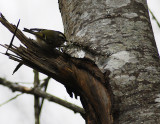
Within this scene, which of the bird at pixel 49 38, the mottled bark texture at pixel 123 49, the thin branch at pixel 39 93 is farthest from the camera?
the thin branch at pixel 39 93

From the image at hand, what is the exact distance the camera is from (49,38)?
1.71 m

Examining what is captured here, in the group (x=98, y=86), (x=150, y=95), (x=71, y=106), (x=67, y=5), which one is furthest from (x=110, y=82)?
(x=71, y=106)

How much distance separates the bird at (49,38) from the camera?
159 centimetres

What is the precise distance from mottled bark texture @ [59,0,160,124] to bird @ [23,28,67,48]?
0.23 feet

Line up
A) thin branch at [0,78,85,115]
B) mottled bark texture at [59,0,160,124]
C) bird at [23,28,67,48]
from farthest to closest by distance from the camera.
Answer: thin branch at [0,78,85,115] → bird at [23,28,67,48] → mottled bark texture at [59,0,160,124]

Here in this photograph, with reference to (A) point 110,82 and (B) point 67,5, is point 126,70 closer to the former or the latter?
(A) point 110,82

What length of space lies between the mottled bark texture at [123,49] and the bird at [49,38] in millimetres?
71

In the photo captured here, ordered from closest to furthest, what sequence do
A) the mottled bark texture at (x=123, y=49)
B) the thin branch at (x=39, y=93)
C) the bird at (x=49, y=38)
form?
1. the mottled bark texture at (x=123, y=49)
2. the bird at (x=49, y=38)
3. the thin branch at (x=39, y=93)

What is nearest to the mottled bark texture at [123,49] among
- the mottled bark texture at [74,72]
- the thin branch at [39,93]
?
the mottled bark texture at [74,72]

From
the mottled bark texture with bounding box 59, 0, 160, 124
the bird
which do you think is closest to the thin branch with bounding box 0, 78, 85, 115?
the bird

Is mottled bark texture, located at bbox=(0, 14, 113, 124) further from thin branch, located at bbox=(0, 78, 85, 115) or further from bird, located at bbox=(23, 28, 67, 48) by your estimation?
thin branch, located at bbox=(0, 78, 85, 115)

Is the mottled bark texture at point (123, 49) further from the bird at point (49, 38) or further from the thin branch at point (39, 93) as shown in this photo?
the thin branch at point (39, 93)

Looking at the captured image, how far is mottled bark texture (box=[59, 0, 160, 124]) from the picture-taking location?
1198 millimetres

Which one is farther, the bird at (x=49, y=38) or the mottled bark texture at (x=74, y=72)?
the bird at (x=49, y=38)
